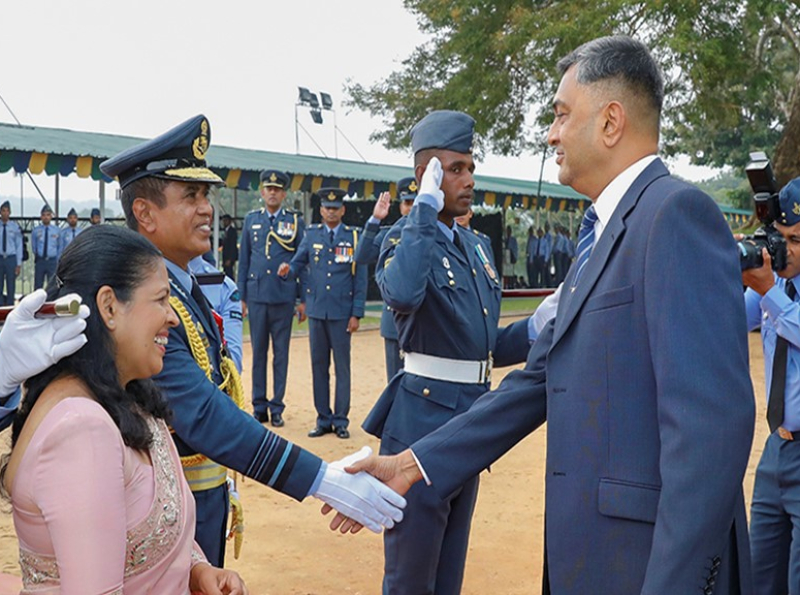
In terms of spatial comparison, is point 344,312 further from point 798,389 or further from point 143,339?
point 143,339

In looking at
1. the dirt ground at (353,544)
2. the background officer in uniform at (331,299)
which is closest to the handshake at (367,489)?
the dirt ground at (353,544)

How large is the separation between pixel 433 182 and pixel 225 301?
946mm

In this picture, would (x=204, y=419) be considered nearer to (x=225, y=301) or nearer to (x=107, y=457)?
(x=107, y=457)

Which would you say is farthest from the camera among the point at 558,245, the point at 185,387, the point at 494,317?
the point at 558,245

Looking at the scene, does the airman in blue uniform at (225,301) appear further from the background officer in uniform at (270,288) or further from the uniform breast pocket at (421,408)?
the background officer in uniform at (270,288)

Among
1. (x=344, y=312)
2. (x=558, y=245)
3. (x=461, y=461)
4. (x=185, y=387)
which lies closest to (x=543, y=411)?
(x=461, y=461)

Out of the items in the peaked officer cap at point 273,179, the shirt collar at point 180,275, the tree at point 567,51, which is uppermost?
the tree at point 567,51

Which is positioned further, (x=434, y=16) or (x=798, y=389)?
(x=434, y=16)

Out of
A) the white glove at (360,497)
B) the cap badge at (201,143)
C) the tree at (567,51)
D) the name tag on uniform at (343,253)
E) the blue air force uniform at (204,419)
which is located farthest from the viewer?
the tree at (567,51)

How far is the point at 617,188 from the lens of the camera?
2.05 m

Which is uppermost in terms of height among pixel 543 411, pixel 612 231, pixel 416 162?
pixel 416 162

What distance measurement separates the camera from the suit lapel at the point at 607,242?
196cm

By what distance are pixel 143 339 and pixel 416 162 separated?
75.5 inches

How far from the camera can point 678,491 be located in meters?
1.70
